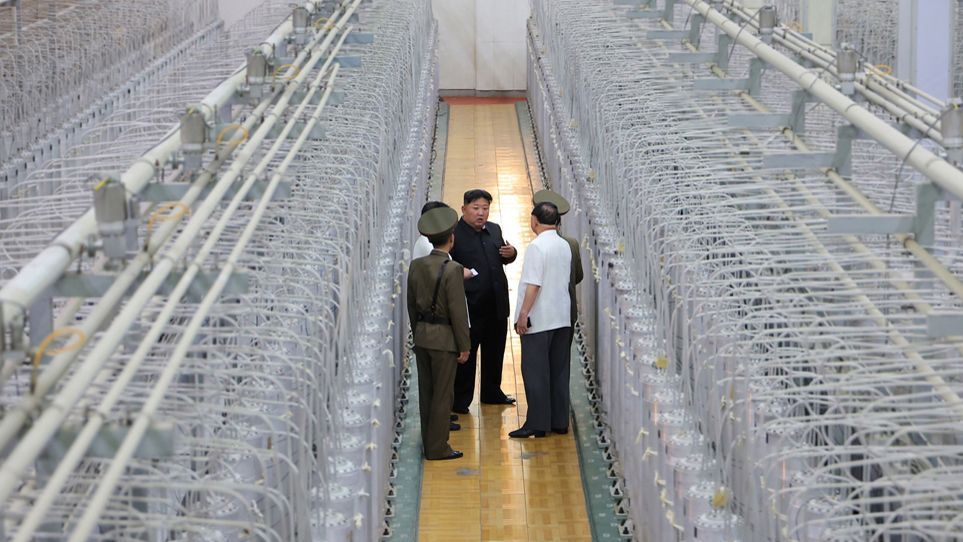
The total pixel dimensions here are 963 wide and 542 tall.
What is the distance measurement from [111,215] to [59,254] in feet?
0.88

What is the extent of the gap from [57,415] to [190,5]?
15610 mm

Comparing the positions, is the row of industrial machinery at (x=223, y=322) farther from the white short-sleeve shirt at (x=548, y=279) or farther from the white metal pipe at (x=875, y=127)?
the white metal pipe at (x=875, y=127)

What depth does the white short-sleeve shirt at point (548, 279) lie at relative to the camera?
7.83 m

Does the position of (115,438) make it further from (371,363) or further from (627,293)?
(627,293)

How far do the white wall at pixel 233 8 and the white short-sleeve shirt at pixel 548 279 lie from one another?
1249cm

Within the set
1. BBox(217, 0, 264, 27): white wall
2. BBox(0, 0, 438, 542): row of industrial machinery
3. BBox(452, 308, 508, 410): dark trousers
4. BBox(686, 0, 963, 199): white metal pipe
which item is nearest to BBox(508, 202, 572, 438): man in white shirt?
BBox(452, 308, 508, 410): dark trousers

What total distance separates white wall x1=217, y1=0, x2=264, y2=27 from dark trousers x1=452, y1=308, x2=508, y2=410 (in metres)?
12.0

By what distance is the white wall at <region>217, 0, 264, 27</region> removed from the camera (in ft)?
63.7

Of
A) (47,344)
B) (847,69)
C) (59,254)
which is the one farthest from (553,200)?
(47,344)

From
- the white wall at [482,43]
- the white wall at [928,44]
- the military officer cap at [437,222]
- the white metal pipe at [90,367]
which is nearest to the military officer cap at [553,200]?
the military officer cap at [437,222]

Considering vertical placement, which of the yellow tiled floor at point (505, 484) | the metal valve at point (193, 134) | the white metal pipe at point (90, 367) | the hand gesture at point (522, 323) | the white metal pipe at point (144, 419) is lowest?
the yellow tiled floor at point (505, 484)

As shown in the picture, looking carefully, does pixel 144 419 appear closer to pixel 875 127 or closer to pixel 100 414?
pixel 100 414

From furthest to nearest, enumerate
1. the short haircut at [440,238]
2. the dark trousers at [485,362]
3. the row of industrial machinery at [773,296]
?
1. the dark trousers at [485,362]
2. the short haircut at [440,238]
3. the row of industrial machinery at [773,296]

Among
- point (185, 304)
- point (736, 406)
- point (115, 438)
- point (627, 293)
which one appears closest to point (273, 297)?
point (185, 304)
